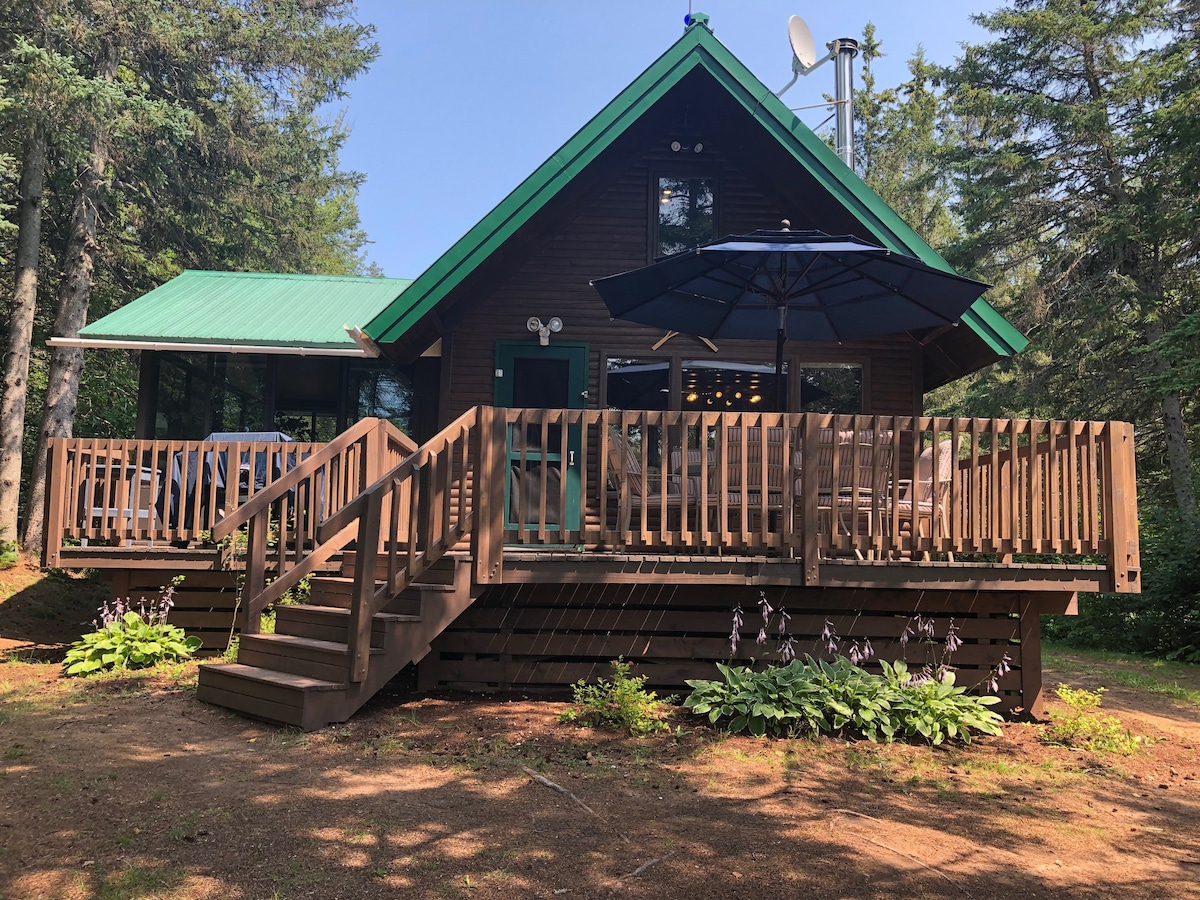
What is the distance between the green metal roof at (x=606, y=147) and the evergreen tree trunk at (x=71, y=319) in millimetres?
9123

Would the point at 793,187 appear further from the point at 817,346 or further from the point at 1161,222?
the point at 1161,222

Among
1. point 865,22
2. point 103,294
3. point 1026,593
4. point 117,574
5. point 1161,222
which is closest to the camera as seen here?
point 1026,593

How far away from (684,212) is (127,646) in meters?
7.16

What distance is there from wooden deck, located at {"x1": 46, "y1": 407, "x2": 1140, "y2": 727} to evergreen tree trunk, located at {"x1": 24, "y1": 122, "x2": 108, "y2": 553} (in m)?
10.1

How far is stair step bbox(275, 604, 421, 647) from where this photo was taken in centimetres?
533

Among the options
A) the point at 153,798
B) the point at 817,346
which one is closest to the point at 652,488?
the point at 817,346

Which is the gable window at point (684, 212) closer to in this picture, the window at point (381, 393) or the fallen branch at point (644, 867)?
the window at point (381, 393)

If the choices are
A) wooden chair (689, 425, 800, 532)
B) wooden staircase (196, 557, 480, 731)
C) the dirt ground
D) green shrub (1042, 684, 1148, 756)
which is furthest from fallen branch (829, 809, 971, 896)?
wooden staircase (196, 557, 480, 731)

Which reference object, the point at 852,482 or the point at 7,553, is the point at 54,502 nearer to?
the point at 852,482

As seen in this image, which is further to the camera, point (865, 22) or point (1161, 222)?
point (865, 22)

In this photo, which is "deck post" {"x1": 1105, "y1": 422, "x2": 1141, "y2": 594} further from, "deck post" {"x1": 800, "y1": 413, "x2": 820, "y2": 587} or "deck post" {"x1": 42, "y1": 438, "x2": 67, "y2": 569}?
"deck post" {"x1": 42, "y1": 438, "x2": 67, "y2": 569}

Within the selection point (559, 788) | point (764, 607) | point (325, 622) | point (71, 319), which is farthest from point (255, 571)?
Result: point (71, 319)

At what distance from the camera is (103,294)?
18.2m

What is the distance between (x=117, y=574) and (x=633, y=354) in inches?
221
